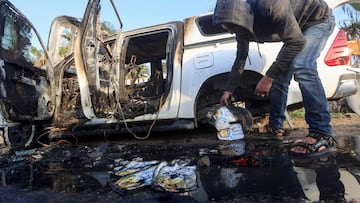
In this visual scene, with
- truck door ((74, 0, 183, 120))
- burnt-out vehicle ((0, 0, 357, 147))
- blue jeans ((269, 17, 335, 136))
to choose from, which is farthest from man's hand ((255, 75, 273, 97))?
truck door ((74, 0, 183, 120))

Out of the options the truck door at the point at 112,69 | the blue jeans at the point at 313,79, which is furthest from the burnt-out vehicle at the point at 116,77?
the blue jeans at the point at 313,79

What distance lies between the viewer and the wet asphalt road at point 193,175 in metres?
1.68

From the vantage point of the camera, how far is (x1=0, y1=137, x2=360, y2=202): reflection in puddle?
1667mm

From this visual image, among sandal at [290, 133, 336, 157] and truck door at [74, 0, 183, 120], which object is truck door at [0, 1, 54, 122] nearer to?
truck door at [74, 0, 183, 120]

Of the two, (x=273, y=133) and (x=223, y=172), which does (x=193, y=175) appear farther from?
(x=273, y=133)

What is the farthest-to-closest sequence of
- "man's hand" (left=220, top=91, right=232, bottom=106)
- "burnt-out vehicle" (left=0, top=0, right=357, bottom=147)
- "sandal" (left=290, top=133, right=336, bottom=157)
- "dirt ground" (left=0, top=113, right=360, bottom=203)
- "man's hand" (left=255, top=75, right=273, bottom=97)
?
"burnt-out vehicle" (left=0, top=0, right=357, bottom=147), "man's hand" (left=220, top=91, right=232, bottom=106), "man's hand" (left=255, top=75, right=273, bottom=97), "sandal" (left=290, top=133, right=336, bottom=157), "dirt ground" (left=0, top=113, right=360, bottom=203)

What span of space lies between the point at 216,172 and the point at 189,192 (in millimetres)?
465

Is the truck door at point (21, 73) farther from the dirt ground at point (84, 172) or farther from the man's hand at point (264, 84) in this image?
the man's hand at point (264, 84)

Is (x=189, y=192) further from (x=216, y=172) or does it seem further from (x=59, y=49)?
(x=59, y=49)

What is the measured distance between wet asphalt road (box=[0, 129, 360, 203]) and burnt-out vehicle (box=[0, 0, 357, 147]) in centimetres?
61

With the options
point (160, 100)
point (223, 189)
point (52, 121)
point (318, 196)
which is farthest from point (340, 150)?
point (52, 121)

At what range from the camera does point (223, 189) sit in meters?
1.79

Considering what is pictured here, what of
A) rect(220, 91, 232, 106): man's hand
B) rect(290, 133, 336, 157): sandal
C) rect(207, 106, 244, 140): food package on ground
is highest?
rect(220, 91, 232, 106): man's hand

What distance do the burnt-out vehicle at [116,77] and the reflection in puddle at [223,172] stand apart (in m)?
0.58
